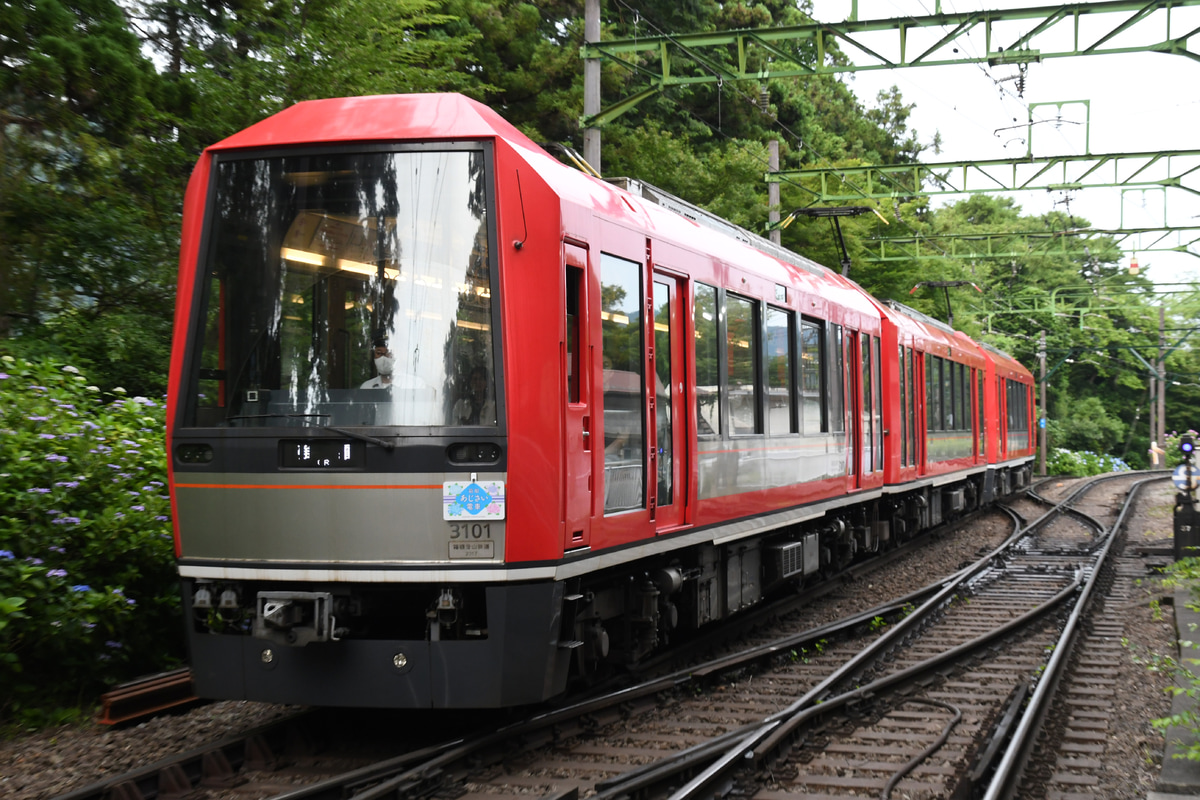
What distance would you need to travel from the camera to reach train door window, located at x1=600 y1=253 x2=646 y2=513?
6.68 meters

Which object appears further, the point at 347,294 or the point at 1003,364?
the point at 1003,364

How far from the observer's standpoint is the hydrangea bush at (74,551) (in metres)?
6.68

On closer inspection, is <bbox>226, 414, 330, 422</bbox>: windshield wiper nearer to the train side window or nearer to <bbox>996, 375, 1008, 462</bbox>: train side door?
the train side window

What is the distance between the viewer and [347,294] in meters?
5.91

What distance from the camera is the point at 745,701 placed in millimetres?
7703

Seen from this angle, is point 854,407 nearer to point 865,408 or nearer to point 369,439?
point 865,408

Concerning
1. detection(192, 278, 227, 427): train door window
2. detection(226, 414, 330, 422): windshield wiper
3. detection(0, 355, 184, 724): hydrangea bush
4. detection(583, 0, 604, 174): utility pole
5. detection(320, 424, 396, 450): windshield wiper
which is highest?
detection(583, 0, 604, 174): utility pole

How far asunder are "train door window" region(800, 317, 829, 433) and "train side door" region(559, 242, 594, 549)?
15.4 ft

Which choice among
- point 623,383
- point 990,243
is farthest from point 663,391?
point 990,243

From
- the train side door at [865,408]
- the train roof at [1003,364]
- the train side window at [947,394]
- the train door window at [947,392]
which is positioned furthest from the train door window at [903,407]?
the train roof at [1003,364]

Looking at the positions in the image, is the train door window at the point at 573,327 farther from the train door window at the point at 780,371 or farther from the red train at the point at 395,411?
the train door window at the point at 780,371

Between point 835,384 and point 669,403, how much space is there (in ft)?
15.5

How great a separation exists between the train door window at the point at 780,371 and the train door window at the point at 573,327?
367 centimetres

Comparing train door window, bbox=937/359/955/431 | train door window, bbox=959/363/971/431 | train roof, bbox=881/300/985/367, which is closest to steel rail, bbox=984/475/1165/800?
train roof, bbox=881/300/985/367
